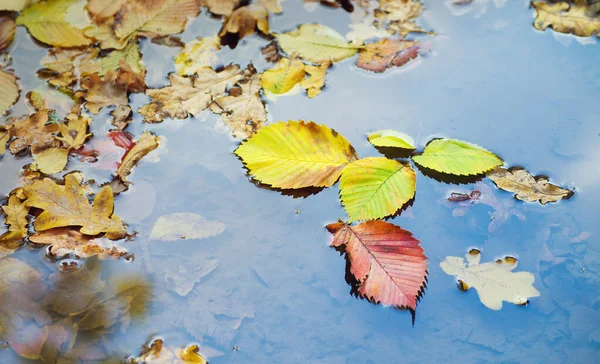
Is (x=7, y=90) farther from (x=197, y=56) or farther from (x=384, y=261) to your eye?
(x=384, y=261)

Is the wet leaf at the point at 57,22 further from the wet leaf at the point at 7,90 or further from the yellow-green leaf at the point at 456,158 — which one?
the yellow-green leaf at the point at 456,158

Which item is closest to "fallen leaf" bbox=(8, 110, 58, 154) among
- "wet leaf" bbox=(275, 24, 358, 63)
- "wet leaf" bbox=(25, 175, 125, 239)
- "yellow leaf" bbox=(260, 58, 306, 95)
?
"wet leaf" bbox=(25, 175, 125, 239)

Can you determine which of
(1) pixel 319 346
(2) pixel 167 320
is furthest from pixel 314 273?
(2) pixel 167 320

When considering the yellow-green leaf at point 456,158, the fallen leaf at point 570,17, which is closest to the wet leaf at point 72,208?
the yellow-green leaf at point 456,158

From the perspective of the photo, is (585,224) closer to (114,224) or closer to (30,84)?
(114,224)

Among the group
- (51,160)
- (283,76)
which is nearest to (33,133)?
(51,160)
